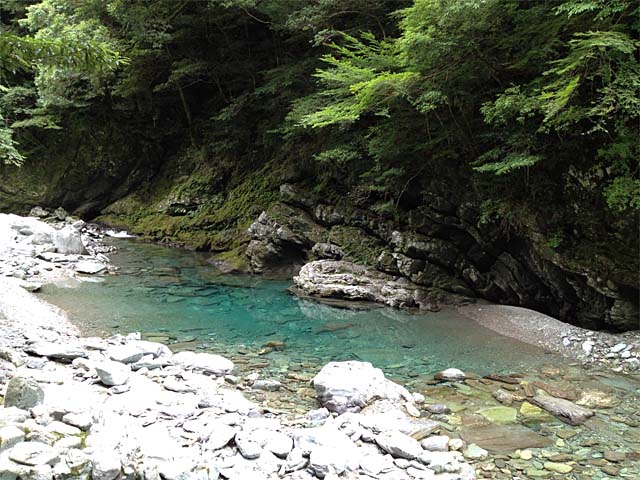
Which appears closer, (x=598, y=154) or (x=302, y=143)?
(x=598, y=154)

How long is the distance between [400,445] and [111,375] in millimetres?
3274

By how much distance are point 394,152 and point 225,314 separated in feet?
16.6

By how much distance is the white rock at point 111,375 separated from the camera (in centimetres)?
539

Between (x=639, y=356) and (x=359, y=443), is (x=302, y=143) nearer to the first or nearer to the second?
(x=639, y=356)

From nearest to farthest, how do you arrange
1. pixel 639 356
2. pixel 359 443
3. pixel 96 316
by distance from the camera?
pixel 359 443
pixel 639 356
pixel 96 316

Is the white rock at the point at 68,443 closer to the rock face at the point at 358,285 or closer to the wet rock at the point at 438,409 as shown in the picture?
the wet rock at the point at 438,409

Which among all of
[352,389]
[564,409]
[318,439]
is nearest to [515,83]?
[564,409]

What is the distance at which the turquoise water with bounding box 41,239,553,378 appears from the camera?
743 cm

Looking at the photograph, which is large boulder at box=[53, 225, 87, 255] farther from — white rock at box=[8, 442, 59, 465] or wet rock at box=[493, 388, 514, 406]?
wet rock at box=[493, 388, 514, 406]

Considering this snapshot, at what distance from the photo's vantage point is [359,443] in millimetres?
4613

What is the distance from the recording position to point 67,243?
1397cm

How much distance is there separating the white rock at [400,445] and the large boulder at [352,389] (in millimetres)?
826

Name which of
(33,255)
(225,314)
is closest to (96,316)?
(225,314)

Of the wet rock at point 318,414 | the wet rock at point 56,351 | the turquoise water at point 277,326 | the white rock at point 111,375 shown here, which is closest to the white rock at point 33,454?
the white rock at point 111,375
